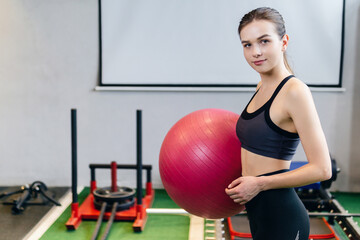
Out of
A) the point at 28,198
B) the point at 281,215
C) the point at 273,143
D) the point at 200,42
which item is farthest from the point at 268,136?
the point at 28,198

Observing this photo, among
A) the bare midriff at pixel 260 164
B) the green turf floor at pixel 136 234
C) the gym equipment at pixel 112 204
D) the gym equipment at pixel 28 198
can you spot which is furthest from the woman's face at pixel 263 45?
the gym equipment at pixel 28 198

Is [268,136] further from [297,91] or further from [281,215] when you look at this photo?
[281,215]

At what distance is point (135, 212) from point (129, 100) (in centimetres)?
123

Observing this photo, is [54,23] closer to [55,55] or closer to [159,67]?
[55,55]

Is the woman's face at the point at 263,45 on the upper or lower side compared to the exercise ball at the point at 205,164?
upper

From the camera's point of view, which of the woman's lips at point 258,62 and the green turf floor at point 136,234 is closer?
the woman's lips at point 258,62

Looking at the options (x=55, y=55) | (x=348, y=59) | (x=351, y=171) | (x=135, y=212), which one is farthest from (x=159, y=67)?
(x=351, y=171)

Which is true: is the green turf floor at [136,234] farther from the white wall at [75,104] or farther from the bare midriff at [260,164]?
the bare midriff at [260,164]

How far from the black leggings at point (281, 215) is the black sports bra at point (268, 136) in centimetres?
8

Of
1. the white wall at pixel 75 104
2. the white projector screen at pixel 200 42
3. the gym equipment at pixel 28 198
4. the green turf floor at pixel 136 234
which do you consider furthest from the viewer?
the white wall at pixel 75 104

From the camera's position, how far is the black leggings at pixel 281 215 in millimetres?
1342

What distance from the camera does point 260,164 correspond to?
4.48 ft

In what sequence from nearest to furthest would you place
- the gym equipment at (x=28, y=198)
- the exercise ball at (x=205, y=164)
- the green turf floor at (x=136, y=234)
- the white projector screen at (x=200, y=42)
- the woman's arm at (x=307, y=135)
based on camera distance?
the woman's arm at (x=307, y=135), the exercise ball at (x=205, y=164), the green turf floor at (x=136, y=234), the gym equipment at (x=28, y=198), the white projector screen at (x=200, y=42)

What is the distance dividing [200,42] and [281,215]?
281 centimetres
